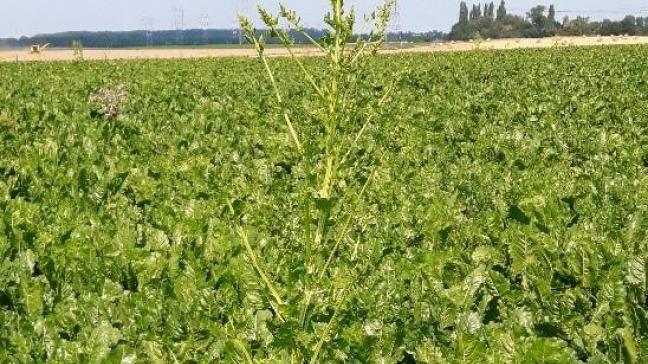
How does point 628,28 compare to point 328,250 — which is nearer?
point 328,250

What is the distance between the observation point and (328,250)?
3.78 m

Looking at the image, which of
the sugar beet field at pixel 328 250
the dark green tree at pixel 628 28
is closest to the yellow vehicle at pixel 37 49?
the sugar beet field at pixel 328 250

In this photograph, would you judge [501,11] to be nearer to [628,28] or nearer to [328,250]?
[628,28]

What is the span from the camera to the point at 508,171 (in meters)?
Result: 6.68

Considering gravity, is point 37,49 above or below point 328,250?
above

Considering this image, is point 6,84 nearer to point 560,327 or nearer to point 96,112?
point 96,112

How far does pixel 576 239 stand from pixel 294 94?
44.0 feet

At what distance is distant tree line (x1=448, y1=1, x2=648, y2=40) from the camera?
142750mm

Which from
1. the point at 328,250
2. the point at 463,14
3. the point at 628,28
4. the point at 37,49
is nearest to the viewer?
the point at 328,250

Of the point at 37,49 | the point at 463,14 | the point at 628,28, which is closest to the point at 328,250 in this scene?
the point at 37,49

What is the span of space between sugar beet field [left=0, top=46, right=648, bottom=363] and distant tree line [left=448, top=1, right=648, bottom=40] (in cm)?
13701

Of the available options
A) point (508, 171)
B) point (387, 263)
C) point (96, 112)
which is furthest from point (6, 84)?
point (387, 263)

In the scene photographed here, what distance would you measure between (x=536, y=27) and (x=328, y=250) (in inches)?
6356

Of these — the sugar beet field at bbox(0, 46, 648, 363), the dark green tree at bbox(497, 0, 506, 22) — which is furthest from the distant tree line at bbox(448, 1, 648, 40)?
the sugar beet field at bbox(0, 46, 648, 363)
